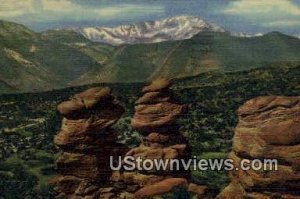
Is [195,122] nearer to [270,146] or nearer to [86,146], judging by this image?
[86,146]

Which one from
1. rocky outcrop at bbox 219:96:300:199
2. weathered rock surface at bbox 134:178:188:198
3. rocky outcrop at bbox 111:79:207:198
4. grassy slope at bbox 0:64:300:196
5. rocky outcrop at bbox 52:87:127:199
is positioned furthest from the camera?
grassy slope at bbox 0:64:300:196

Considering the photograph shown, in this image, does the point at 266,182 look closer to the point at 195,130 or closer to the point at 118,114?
the point at 118,114

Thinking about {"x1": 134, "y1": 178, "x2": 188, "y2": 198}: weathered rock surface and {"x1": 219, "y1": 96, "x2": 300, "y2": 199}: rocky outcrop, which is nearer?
{"x1": 219, "y1": 96, "x2": 300, "y2": 199}: rocky outcrop

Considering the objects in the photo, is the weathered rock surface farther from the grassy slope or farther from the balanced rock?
the grassy slope

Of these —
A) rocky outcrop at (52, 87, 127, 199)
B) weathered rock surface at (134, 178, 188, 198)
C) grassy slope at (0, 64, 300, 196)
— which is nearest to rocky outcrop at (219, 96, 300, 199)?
weathered rock surface at (134, 178, 188, 198)

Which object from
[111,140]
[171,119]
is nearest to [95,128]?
[111,140]

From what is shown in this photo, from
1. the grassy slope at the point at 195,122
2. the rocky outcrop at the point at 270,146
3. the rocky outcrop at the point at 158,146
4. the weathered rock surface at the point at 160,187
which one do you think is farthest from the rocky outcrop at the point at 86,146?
the rocky outcrop at the point at 270,146

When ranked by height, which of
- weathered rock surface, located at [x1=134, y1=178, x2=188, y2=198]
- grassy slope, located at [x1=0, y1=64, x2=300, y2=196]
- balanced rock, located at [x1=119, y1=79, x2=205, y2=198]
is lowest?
grassy slope, located at [x1=0, y1=64, x2=300, y2=196]
